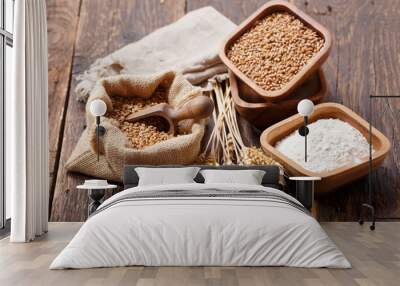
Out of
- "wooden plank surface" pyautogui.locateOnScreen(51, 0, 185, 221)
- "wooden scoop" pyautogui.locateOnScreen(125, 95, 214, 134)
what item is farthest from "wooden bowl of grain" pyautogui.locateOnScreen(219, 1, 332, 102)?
"wooden plank surface" pyautogui.locateOnScreen(51, 0, 185, 221)

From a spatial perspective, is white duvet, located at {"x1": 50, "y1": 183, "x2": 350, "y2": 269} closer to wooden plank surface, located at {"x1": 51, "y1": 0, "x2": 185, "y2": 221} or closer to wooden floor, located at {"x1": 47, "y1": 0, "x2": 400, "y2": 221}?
wooden floor, located at {"x1": 47, "y1": 0, "x2": 400, "y2": 221}

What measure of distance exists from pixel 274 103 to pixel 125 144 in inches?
60.0

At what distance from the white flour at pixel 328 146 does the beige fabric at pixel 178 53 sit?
1090 mm

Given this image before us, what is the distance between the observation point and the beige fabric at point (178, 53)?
655 centimetres

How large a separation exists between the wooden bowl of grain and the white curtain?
6.02 ft

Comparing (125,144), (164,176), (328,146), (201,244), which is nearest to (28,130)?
(125,144)

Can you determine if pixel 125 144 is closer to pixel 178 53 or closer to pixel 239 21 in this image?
pixel 178 53

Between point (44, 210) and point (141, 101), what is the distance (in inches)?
59.1

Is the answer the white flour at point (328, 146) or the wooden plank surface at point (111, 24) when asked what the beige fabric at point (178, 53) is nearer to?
the wooden plank surface at point (111, 24)

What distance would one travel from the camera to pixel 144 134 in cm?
626

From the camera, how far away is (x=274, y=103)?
6082 mm

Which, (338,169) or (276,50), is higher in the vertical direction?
(276,50)

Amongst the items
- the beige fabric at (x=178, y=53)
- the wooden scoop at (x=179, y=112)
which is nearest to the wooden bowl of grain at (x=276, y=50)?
the beige fabric at (x=178, y=53)

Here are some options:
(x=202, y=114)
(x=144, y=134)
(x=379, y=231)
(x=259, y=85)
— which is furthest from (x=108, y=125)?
(x=379, y=231)
